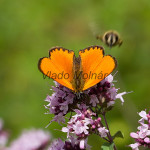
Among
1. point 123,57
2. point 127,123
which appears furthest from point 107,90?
point 123,57

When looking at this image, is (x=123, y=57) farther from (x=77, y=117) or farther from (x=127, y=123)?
(x=77, y=117)

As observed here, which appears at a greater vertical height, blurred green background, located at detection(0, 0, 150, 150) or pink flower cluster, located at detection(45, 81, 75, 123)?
blurred green background, located at detection(0, 0, 150, 150)

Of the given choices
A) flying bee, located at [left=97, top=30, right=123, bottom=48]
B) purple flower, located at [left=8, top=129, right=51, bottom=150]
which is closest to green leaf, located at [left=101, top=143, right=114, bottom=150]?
flying bee, located at [left=97, top=30, right=123, bottom=48]

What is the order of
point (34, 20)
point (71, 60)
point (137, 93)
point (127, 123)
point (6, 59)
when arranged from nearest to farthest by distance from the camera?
point (71, 60) < point (127, 123) < point (137, 93) < point (6, 59) < point (34, 20)

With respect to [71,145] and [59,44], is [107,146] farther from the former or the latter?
[59,44]

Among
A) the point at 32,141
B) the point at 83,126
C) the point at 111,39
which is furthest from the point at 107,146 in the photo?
the point at 32,141

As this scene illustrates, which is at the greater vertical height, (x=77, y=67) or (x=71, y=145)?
(x=77, y=67)

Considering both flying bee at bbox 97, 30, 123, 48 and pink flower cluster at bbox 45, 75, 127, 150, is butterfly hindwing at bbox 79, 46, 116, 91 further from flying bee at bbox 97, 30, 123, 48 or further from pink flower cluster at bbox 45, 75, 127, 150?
flying bee at bbox 97, 30, 123, 48
